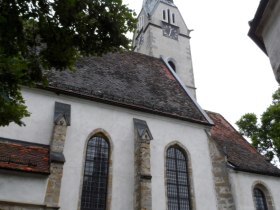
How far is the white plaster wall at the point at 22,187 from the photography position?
8.08 meters

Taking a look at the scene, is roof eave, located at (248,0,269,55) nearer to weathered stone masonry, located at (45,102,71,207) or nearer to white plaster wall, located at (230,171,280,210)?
weathered stone masonry, located at (45,102,71,207)

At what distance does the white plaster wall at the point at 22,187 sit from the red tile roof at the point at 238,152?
8392 mm

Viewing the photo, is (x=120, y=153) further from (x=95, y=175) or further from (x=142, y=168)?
(x=95, y=175)

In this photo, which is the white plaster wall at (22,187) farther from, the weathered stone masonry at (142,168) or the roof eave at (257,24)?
the roof eave at (257,24)

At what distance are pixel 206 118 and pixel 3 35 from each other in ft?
37.7

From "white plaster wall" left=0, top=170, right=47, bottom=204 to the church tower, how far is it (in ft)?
53.8

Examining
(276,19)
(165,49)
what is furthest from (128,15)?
(165,49)

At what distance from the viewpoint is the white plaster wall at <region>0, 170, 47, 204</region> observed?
808 cm

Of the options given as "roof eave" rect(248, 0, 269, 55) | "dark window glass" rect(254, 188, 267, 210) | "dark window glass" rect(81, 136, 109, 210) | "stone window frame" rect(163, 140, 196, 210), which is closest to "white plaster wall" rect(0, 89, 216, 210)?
"stone window frame" rect(163, 140, 196, 210)

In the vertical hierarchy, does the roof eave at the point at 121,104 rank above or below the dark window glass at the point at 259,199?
above

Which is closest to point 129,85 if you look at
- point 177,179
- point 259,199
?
point 177,179

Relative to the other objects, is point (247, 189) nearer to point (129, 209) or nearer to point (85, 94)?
point (129, 209)

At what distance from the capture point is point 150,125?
43.8 feet

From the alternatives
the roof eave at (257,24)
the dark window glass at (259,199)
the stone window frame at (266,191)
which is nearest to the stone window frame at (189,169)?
the stone window frame at (266,191)
